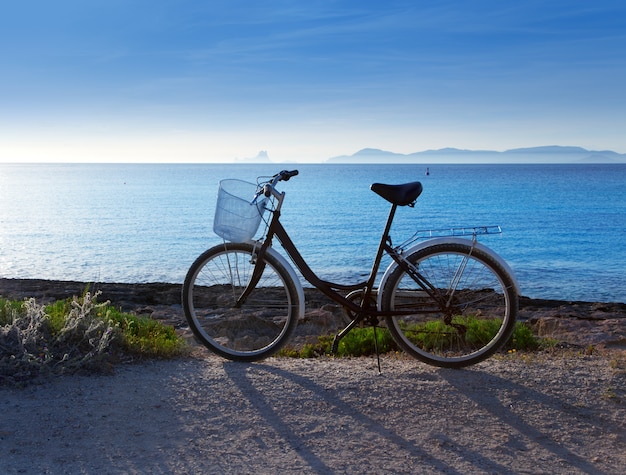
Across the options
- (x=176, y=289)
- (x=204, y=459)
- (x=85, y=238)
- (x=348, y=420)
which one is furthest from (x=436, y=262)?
(x=85, y=238)

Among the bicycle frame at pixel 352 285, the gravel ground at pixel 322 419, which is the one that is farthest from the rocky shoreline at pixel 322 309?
the bicycle frame at pixel 352 285

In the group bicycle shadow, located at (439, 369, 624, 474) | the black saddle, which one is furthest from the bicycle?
bicycle shadow, located at (439, 369, 624, 474)

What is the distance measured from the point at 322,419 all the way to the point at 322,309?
8038 millimetres

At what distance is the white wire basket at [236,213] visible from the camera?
5168 millimetres

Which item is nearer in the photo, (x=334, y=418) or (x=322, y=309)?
(x=334, y=418)

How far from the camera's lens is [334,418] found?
436 centimetres

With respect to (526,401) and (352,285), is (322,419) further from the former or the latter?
(526,401)

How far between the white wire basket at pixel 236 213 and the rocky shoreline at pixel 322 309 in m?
5.18

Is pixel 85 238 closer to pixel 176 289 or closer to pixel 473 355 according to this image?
pixel 176 289

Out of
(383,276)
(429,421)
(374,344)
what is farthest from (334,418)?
(374,344)

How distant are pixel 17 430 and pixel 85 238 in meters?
28.5

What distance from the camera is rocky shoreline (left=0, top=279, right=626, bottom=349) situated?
33.6 ft

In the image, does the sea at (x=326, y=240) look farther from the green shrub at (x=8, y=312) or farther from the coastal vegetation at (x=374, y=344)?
the green shrub at (x=8, y=312)

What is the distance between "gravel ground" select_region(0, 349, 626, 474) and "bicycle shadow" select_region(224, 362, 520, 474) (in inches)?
0.5
